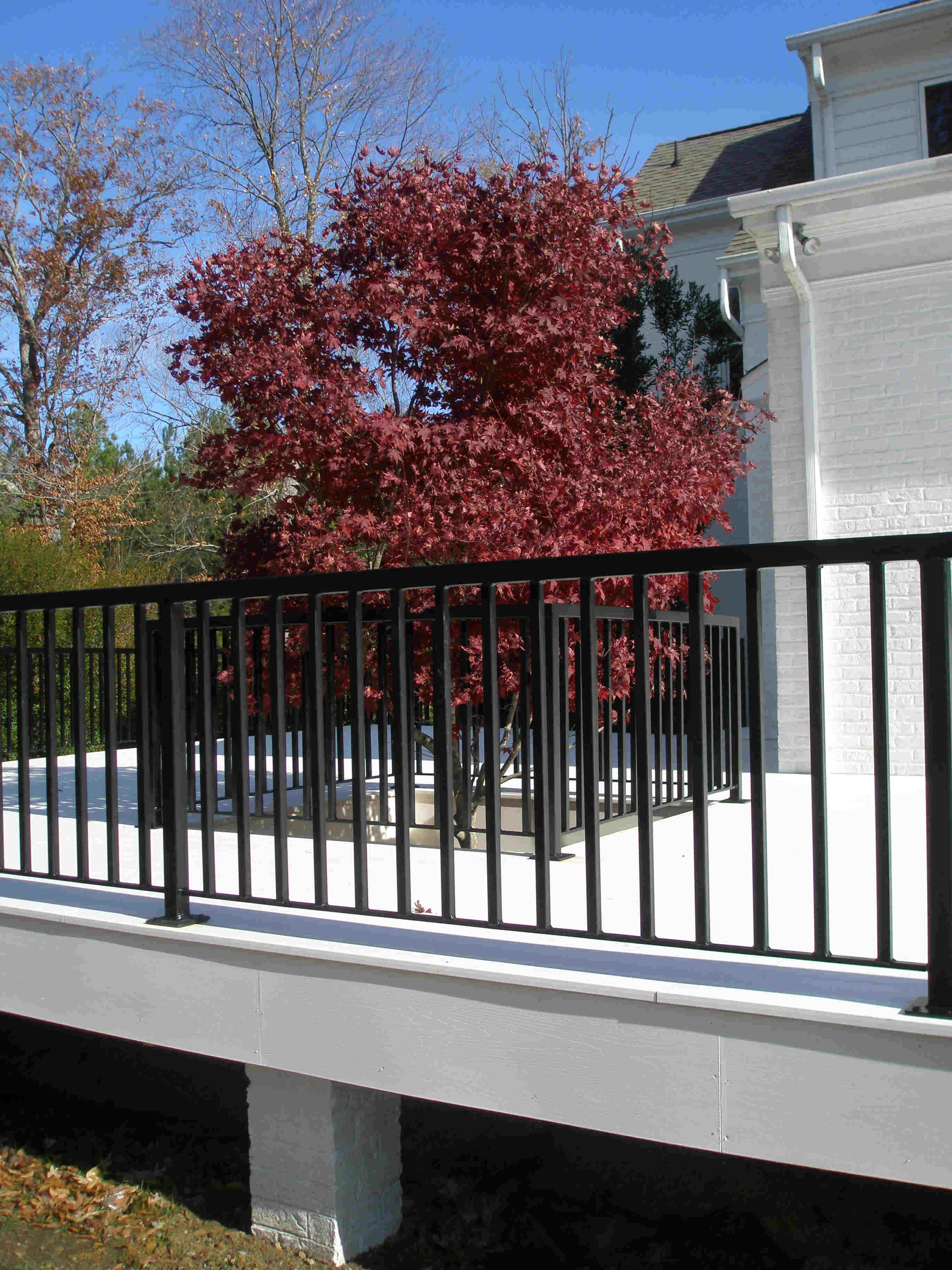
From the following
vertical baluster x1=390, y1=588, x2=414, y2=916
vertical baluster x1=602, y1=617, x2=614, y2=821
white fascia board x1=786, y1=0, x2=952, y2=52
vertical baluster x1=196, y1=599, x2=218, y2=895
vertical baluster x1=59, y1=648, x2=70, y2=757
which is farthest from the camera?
white fascia board x1=786, y1=0, x2=952, y2=52

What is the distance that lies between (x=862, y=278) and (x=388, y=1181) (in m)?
5.81

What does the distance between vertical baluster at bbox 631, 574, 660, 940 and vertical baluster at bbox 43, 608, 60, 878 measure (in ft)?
5.96

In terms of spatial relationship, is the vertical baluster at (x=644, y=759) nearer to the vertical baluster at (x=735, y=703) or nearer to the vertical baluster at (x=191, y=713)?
the vertical baluster at (x=191, y=713)

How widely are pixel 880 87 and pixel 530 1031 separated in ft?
39.2

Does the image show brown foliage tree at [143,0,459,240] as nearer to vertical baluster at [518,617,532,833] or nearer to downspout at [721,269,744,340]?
downspout at [721,269,744,340]

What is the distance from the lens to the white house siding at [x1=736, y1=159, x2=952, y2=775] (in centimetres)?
658

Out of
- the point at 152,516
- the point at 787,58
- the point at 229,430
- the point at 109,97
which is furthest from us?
the point at 152,516

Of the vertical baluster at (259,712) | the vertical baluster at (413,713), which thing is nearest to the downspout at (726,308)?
the vertical baluster at (413,713)

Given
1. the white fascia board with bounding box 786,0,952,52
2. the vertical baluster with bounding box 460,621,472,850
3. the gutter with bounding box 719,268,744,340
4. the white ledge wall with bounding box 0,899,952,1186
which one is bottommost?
the white ledge wall with bounding box 0,899,952,1186

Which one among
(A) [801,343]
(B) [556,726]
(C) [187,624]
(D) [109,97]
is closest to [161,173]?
(D) [109,97]

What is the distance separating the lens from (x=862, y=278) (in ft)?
22.2

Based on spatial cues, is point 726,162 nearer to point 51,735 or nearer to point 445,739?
point 51,735

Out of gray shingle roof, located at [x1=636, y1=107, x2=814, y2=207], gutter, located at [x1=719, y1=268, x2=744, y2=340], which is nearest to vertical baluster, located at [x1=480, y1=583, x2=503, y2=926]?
gutter, located at [x1=719, y1=268, x2=744, y2=340]

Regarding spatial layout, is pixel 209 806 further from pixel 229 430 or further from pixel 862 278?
pixel 862 278
